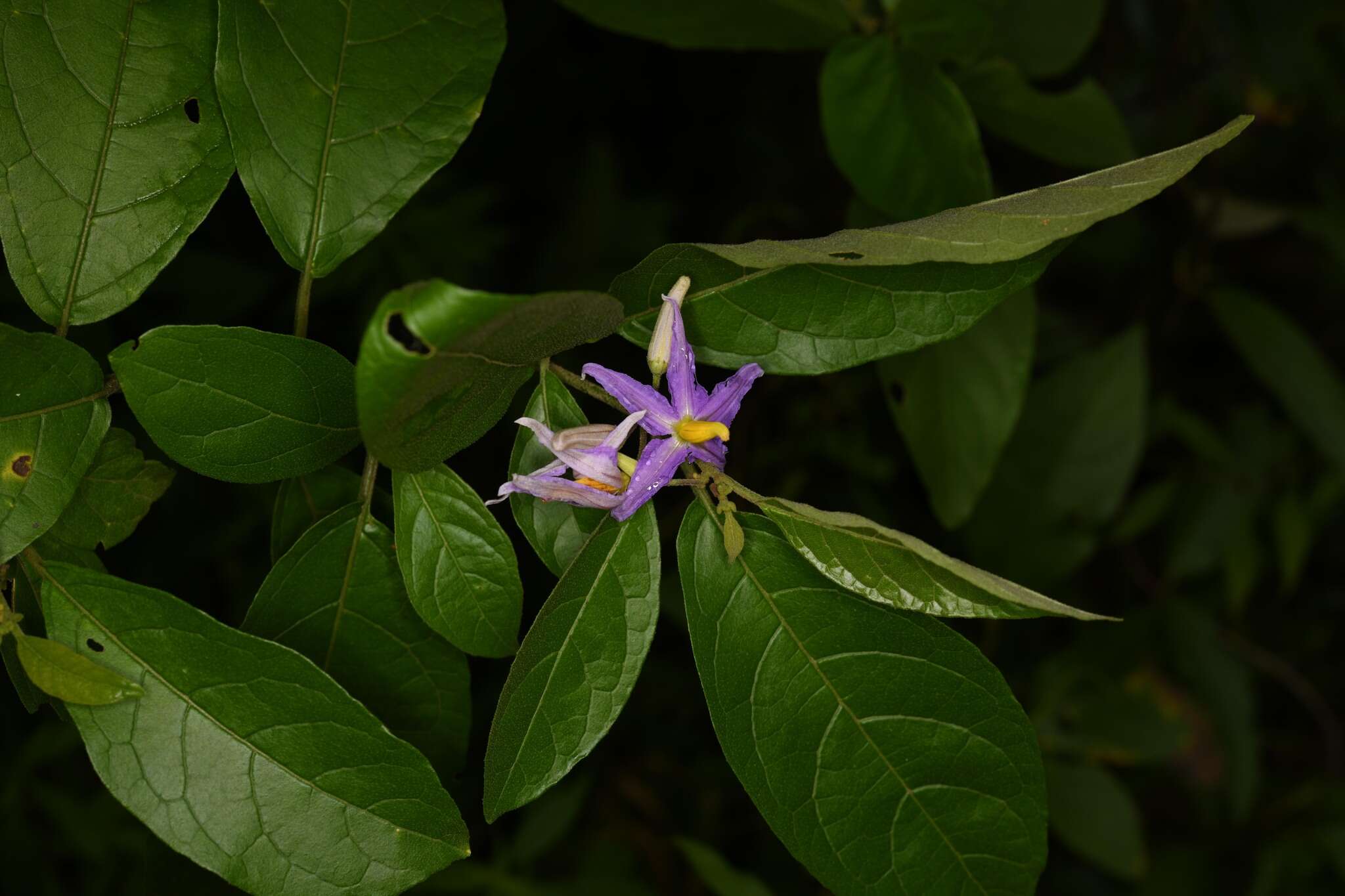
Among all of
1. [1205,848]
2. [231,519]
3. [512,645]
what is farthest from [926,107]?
[1205,848]

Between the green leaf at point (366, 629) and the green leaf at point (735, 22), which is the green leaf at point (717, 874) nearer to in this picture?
the green leaf at point (366, 629)

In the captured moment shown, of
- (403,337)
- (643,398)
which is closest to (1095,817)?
(643,398)

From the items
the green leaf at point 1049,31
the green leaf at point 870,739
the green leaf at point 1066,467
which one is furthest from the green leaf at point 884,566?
the green leaf at point 1066,467

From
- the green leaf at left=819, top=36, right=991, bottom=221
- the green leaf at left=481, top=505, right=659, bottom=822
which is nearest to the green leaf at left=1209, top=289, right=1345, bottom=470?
the green leaf at left=819, top=36, right=991, bottom=221

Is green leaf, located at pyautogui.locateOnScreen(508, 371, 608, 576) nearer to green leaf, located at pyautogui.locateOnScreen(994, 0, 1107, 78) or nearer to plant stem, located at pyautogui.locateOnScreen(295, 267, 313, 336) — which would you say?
plant stem, located at pyautogui.locateOnScreen(295, 267, 313, 336)

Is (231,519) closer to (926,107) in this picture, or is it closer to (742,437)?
(742,437)
